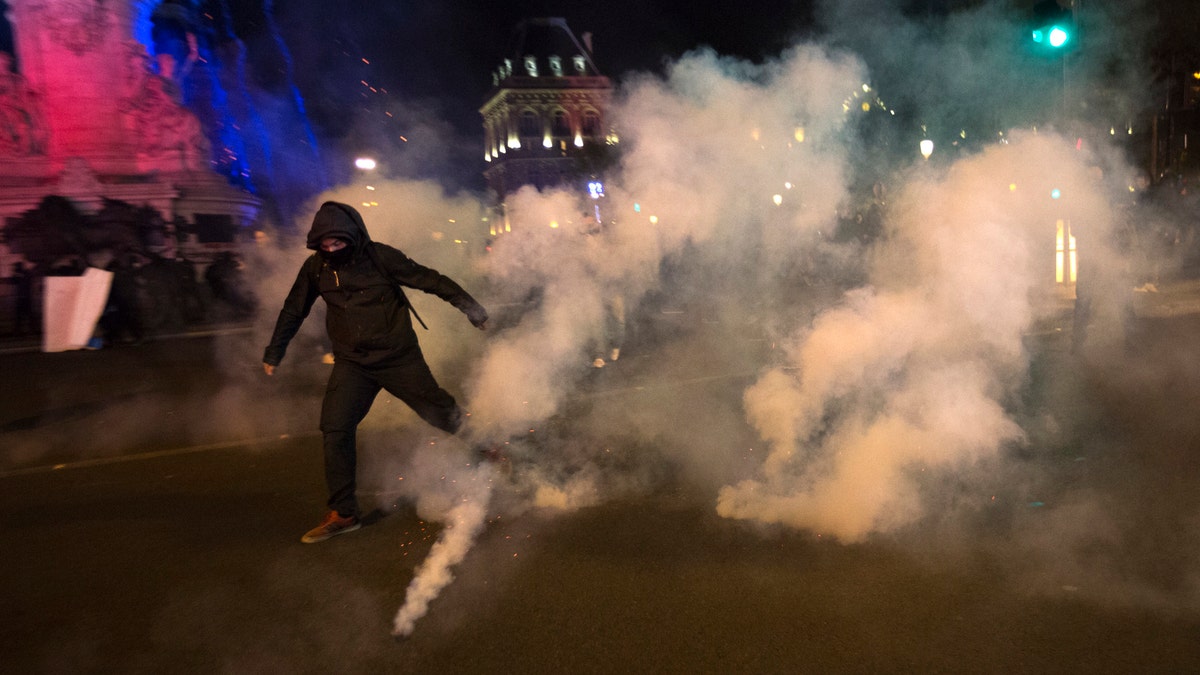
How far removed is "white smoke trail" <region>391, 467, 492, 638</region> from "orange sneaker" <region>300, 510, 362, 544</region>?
0.49 metres

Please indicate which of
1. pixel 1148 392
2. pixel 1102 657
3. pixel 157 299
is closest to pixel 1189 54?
pixel 1148 392

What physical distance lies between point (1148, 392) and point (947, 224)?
3.17 m

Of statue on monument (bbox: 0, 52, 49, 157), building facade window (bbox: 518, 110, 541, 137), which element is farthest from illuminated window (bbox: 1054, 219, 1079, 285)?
statue on monument (bbox: 0, 52, 49, 157)

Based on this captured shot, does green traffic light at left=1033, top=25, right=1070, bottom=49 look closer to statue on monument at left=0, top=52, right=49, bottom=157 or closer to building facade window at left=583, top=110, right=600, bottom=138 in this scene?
building facade window at left=583, top=110, right=600, bottom=138

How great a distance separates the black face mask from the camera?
4062 mm

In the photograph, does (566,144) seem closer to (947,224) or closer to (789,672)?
(947,224)

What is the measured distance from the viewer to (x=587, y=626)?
9.83ft

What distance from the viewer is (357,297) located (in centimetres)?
416

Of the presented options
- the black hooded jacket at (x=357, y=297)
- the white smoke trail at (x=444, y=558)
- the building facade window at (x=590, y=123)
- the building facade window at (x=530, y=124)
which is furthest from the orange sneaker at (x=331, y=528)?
the building facade window at (x=530, y=124)

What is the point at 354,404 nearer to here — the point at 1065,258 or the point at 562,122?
the point at 1065,258

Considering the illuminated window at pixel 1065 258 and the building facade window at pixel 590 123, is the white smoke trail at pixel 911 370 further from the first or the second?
the building facade window at pixel 590 123

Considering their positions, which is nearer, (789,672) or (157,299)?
(789,672)

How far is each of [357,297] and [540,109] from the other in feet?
74.5

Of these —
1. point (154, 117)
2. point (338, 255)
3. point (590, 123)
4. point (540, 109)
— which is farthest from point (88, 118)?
point (338, 255)
